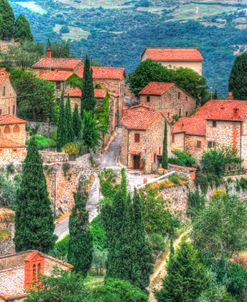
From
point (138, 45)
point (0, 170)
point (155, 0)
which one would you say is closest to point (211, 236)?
point (0, 170)

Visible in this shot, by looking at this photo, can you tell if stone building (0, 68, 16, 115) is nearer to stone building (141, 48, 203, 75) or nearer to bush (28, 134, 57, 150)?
bush (28, 134, 57, 150)

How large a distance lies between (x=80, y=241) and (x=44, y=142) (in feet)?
49.3

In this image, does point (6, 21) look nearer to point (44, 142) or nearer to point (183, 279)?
point (44, 142)

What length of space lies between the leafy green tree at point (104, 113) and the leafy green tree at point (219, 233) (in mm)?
13566

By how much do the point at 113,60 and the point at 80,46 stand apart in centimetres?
983

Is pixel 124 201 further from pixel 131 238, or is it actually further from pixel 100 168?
pixel 100 168

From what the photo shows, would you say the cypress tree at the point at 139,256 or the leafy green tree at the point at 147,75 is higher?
the leafy green tree at the point at 147,75

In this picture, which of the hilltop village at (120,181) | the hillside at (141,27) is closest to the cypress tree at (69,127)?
the hilltop village at (120,181)

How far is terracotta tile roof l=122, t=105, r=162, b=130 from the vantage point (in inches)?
2739

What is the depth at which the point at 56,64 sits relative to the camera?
8100cm

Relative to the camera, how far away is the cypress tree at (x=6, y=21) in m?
95.4

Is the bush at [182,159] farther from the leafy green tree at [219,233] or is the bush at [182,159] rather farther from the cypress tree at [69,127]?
the leafy green tree at [219,233]

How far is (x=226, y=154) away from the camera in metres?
73.1

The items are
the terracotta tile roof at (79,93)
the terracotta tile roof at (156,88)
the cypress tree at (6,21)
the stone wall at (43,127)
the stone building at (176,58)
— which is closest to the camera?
the stone wall at (43,127)
